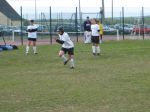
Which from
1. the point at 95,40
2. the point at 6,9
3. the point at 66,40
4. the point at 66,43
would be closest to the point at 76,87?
the point at 66,40

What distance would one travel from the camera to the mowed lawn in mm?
11516

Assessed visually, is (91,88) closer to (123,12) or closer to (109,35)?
(123,12)

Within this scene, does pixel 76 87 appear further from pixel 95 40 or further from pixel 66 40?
pixel 95 40

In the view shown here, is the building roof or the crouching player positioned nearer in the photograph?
the crouching player

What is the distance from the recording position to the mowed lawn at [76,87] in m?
11.5

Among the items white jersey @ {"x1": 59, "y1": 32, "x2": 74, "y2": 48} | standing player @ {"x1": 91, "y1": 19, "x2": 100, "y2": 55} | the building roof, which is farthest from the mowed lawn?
the building roof

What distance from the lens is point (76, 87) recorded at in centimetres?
1459

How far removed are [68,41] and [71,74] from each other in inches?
131

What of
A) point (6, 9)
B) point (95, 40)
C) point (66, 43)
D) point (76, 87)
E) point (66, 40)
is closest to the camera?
point (76, 87)

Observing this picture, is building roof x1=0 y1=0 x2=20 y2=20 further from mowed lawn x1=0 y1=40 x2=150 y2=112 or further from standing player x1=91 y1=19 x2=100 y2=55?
mowed lawn x1=0 y1=40 x2=150 y2=112

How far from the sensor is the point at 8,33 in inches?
1980

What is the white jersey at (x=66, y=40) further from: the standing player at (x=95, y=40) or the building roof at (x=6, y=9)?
the building roof at (x=6, y=9)

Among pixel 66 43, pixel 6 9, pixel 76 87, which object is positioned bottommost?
pixel 76 87

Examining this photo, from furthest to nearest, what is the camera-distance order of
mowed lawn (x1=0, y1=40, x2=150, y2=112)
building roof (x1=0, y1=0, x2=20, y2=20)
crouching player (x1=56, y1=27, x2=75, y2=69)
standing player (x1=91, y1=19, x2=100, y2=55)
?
1. building roof (x1=0, y1=0, x2=20, y2=20)
2. standing player (x1=91, y1=19, x2=100, y2=55)
3. crouching player (x1=56, y1=27, x2=75, y2=69)
4. mowed lawn (x1=0, y1=40, x2=150, y2=112)
